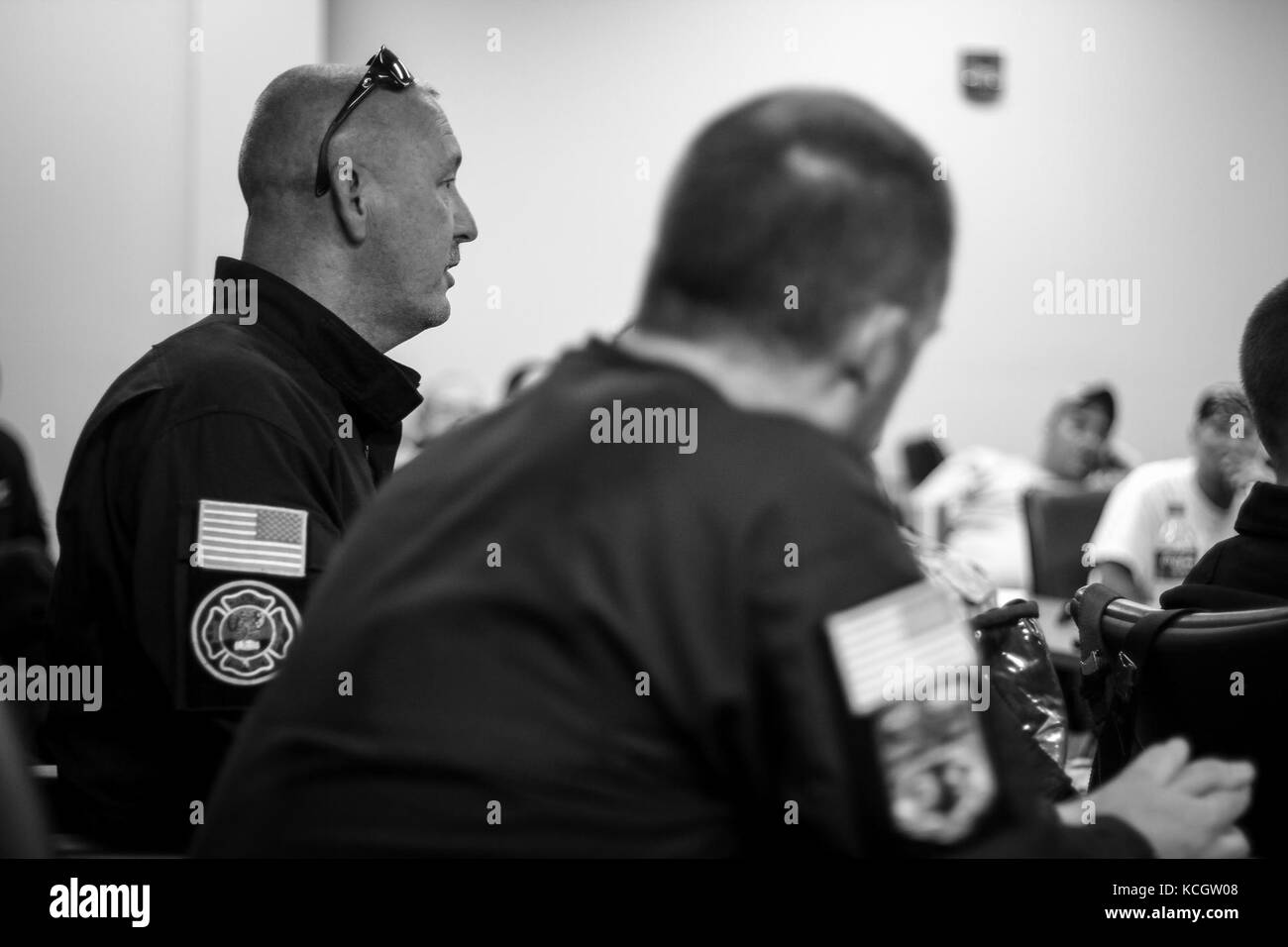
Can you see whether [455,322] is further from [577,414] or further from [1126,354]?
[577,414]

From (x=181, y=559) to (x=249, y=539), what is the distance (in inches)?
2.4

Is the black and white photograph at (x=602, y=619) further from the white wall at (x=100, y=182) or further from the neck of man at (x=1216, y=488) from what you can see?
the white wall at (x=100, y=182)

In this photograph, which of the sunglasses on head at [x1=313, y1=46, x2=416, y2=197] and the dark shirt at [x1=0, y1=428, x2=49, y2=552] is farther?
the dark shirt at [x1=0, y1=428, x2=49, y2=552]

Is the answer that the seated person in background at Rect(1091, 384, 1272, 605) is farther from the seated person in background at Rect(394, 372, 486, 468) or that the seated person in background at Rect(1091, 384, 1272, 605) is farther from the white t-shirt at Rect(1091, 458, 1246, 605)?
the seated person in background at Rect(394, 372, 486, 468)

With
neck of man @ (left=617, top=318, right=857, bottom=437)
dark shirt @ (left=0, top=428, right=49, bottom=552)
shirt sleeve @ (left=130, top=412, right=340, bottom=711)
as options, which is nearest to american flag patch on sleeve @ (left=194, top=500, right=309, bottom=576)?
shirt sleeve @ (left=130, top=412, right=340, bottom=711)

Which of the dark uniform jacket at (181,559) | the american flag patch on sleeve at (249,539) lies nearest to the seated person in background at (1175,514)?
the dark uniform jacket at (181,559)

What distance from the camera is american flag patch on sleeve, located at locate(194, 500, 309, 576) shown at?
1.12m

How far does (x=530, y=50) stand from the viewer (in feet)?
18.4

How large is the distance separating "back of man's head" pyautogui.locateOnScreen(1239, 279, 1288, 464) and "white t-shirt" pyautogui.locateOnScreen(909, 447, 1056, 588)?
Result: 3364 millimetres

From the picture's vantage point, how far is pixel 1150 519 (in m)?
3.36

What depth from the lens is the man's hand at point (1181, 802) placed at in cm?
79
